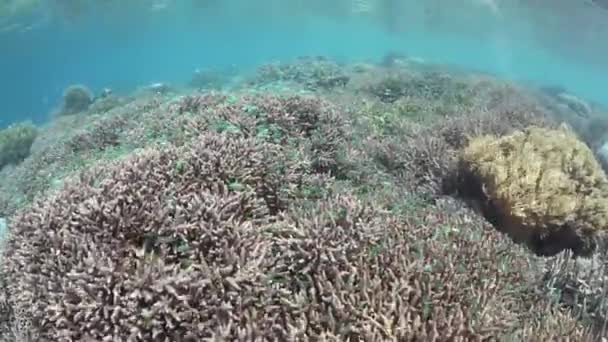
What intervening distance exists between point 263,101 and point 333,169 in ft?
4.95

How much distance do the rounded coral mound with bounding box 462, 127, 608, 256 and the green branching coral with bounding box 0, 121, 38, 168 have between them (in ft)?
46.2

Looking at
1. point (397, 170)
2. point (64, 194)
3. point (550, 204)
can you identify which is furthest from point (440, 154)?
point (64, 194)

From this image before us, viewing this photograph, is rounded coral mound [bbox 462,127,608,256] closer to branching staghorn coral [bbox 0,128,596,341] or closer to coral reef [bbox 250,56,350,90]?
branching staghorn coral [bbox 0,128,596,341]

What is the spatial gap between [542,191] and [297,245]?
3.24 metres

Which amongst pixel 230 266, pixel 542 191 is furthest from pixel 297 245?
pixel 542 191

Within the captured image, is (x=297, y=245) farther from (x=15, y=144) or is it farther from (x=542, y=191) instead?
(x=15, y=144)

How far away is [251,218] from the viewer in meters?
3.91

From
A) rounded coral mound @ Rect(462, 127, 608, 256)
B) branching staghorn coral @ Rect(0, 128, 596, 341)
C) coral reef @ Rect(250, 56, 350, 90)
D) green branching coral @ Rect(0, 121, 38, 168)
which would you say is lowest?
green branching coral @ Rect(0, 121, 38, 168)

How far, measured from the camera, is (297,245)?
3.43 m

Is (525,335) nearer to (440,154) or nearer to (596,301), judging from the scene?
(596,301)

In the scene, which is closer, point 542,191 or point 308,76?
point 542,191

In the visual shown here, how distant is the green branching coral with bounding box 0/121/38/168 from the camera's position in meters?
14.2

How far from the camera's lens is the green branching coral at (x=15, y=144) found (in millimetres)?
14164

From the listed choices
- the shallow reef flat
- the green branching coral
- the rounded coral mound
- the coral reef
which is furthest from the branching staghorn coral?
the green branching coral
